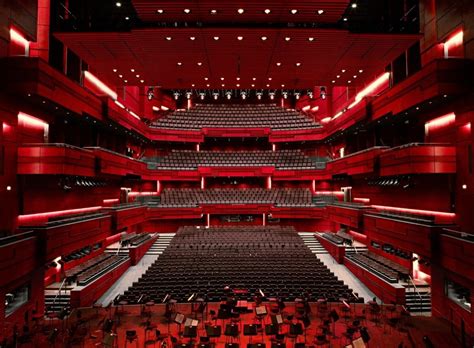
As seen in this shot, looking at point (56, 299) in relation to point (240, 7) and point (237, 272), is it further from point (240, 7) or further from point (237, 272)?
point (240, 7)

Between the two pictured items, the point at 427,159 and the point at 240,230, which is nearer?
the point at 427,159

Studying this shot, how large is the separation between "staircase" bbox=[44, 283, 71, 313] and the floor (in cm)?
176

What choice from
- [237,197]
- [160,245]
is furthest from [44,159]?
[237,197]

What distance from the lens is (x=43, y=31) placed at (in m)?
10.3

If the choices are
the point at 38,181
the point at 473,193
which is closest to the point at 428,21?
the point at 473,193

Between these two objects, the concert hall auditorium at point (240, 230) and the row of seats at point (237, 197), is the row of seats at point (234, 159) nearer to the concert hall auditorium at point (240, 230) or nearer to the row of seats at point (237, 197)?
the row of seats at point (237, 197)

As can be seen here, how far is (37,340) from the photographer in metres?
6.79

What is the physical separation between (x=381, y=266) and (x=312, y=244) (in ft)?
18.5

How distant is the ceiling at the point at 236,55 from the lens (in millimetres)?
8523

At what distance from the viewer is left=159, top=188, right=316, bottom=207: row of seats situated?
19562mm

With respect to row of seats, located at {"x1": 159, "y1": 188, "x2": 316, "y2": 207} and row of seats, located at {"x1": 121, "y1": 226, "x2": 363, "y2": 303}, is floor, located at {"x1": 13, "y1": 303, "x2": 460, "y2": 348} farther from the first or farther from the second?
row of seats, located at {"x1": 159, "y1": 188, "x2": 316, "y2": 207}

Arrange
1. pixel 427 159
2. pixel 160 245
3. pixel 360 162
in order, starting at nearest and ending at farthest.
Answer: pixel 427 159
pixel 360 162
pixel 160 245

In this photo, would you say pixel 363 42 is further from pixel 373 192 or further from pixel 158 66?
pixel 373 192

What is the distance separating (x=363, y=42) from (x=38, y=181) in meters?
10.8
